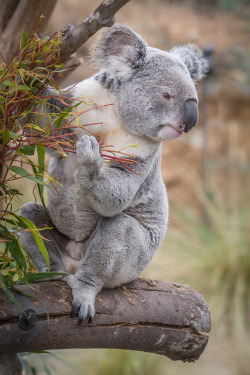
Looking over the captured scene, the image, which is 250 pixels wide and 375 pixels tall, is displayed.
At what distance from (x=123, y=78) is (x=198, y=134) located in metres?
7.93

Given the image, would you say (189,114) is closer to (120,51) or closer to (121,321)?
(120,51)

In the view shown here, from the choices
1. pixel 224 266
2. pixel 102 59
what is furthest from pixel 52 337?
pixel 224 266

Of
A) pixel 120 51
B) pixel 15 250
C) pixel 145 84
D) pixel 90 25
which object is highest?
pixel 90 25

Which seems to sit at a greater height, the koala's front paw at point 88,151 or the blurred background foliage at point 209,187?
the koala's front paw at point 88,151

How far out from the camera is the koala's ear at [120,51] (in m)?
2.83

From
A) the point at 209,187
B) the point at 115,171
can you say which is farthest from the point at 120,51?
the point at 209,187

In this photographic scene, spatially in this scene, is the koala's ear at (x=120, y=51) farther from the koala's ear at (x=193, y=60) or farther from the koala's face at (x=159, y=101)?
the koala's ear at (x=193, y=60)

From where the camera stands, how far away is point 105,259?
2.78 metres

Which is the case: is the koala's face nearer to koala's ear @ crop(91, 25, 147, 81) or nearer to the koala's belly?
koala's ear @ crop(91, 25, 147, 81)

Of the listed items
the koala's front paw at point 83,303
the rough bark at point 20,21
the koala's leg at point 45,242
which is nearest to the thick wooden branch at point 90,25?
the rough bark at point 20,21

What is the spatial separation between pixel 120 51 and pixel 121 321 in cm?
131

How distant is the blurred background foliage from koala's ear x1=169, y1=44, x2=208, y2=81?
374 centimetres

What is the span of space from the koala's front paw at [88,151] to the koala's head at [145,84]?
355 mm

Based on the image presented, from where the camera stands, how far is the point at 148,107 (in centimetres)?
276
